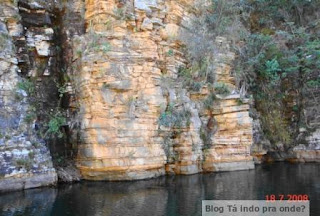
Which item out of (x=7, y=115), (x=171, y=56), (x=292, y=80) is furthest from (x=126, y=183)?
(x=292, y=80)

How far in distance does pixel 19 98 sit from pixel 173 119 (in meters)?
8.42

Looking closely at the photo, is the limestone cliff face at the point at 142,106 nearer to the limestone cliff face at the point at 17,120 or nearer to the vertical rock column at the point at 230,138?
the vertical rock column at the point at 230,138

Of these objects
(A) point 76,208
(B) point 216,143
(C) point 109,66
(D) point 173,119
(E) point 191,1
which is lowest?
(A) point 76,208

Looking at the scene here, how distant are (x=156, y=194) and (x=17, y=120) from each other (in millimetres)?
7908

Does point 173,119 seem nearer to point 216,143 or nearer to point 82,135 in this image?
point 216,143

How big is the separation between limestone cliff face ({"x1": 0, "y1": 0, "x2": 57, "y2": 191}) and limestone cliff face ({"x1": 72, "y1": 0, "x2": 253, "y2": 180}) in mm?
2459

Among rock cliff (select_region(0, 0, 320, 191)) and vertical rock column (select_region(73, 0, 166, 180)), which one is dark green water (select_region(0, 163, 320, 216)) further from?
rock cliff (select_region(0, 0, 320, 191))

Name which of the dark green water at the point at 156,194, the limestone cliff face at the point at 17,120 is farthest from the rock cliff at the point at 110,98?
the dark green water at the point at 156,194

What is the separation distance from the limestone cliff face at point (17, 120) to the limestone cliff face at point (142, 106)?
2459mm

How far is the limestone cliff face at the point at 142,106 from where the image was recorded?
18562 millimetres

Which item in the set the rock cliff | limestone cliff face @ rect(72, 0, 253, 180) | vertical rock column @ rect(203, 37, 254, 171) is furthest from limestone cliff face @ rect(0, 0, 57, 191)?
vertical rock column @ rect(203, 37, 254, 171)

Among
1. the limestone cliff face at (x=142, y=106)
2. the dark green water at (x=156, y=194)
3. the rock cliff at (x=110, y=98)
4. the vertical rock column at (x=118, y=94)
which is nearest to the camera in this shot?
the dark green water at (x=156, y=194)

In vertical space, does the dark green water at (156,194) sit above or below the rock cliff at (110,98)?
below

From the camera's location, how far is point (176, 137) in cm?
2089
